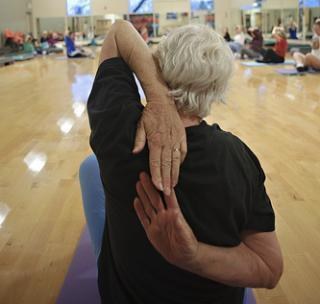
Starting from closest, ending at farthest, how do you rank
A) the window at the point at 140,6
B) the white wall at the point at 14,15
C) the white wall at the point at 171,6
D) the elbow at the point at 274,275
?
1. the elbow at the point at 274,275
2. the white wall at the point at 14,15
3. the white wall at the point at 171,6
4. the window at the point at 140,6

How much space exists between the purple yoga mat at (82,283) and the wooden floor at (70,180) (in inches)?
4.1

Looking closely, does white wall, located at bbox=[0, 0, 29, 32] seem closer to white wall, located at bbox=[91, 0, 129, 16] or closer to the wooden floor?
white wall, located at bbox=[91, 0, 129, 16]

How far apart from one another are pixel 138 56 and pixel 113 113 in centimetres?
22

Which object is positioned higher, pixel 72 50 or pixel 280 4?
pixel 280 4

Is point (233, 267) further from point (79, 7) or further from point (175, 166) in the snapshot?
point (79, 7)

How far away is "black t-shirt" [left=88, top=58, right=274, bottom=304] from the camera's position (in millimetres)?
970

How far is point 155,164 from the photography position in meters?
0.98

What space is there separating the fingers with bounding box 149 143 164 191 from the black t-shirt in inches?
0.7

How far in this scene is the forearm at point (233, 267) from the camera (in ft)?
3.27

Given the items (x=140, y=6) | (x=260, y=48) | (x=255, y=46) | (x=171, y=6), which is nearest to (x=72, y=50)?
(x=140, y=6)

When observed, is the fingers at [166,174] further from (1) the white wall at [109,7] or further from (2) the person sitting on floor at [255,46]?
(1) the white wall at [109,7]

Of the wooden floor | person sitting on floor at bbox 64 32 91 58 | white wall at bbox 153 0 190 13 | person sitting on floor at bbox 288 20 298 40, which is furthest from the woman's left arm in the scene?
white wall at bbox 153 0 190 13

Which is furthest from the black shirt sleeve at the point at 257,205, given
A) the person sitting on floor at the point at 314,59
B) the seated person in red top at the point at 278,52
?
the seated person in red top at the point at 278,52

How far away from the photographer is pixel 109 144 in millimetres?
1001
